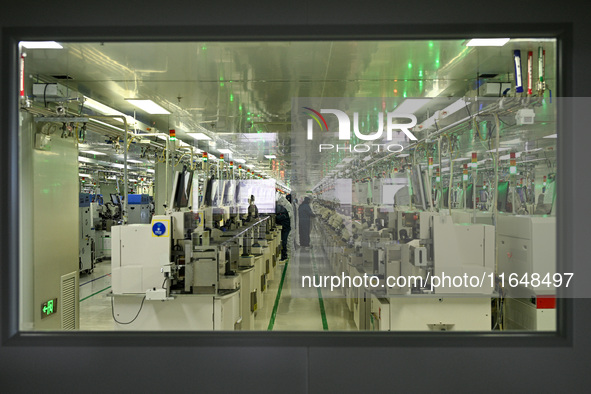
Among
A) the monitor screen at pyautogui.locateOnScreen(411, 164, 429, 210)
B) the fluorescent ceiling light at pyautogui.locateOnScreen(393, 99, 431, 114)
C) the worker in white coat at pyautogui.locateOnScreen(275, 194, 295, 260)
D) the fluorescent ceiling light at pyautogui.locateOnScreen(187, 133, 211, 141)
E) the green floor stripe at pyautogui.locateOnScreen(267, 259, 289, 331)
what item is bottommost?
the green floor stripe at pyautogui.locateOnScreen(267, 259, 289, 331)

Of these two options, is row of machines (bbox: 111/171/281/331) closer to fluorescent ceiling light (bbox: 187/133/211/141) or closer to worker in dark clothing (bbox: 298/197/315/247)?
worker in dark clothing (bbox: 298/197/315/247)

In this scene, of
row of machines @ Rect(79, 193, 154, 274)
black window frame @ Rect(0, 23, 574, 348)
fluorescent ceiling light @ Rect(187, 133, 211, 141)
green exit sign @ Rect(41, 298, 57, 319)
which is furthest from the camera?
row of machines @ Rect(79, 193, 154, 274)

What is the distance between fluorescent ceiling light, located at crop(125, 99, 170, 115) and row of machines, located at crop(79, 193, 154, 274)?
12.5ft

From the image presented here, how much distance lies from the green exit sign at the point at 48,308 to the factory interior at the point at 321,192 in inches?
0.9

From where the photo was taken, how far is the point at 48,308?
4.46m

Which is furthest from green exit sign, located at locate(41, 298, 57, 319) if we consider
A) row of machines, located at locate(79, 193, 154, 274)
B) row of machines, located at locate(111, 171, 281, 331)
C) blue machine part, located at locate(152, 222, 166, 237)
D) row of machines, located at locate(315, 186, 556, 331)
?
row of machines, located at locate(79, 193, 154, 274)

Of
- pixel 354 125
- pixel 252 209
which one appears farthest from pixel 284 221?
pixel 354 125

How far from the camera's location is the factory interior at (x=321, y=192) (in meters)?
3.85

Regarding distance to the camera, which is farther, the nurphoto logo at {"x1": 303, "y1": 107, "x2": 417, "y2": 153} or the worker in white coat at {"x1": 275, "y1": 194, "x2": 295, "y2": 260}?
the worker in white coat at {"x1": 275, "y1": 194, "x2": 295, "y2": 260}

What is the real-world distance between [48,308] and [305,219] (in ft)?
10.7

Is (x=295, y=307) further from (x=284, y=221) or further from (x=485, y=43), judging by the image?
(x=485, y=43)

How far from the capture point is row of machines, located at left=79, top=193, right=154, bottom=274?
30.3 ft
